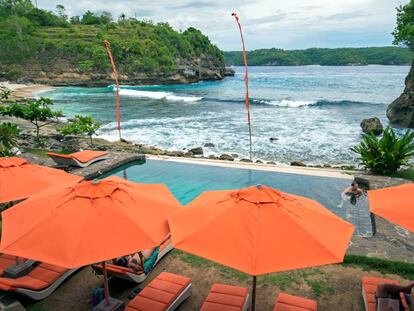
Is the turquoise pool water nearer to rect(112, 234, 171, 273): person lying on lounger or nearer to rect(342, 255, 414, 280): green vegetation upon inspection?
rect(342, 255, 414, 280): green vegetation

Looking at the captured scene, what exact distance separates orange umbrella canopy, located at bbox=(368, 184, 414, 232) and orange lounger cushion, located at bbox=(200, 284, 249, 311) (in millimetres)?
2408

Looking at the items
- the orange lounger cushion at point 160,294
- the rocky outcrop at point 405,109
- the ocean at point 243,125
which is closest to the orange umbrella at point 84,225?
the orange lounger cushion at point 160,294

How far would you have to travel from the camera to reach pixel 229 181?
46.6 feet

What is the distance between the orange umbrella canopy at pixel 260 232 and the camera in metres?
3.94

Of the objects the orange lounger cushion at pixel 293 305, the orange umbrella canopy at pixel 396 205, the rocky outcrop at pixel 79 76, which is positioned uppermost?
the rocky outcrop at pixel 79 76

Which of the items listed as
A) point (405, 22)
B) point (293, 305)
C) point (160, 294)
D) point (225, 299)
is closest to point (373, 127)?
point (405, 22)

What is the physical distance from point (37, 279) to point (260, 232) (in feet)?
14.8

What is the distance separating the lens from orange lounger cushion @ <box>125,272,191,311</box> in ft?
18.0

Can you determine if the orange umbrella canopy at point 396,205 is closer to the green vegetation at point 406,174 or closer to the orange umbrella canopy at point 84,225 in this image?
the orange umbrella canopy at point 84,225

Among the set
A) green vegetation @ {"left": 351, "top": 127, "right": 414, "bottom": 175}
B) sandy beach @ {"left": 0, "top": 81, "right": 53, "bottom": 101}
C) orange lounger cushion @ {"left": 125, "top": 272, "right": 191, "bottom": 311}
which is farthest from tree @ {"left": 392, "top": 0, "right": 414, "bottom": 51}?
sandy beach @ {"left": 0, "top": 81, "right": 53, "bottom": 101}

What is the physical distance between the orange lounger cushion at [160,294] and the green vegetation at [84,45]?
264ft

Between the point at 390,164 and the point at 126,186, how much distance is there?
11557 mm

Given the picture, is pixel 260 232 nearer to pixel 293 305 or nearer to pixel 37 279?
pixel 293 305

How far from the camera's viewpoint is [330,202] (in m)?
12.0
